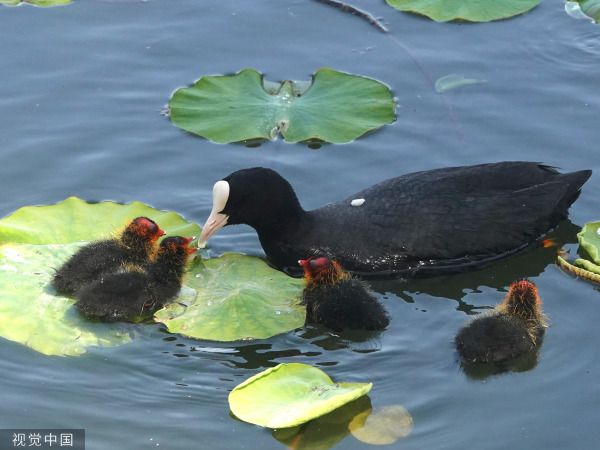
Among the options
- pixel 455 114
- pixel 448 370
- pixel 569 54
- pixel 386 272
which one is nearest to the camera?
pixel 448 370

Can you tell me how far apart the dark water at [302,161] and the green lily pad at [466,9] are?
17 centimetres

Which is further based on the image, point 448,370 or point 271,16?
point 271,16

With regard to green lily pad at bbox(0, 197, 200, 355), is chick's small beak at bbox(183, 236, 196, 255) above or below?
above

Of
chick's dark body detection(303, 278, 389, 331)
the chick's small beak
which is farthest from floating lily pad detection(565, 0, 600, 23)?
the chick's small beak

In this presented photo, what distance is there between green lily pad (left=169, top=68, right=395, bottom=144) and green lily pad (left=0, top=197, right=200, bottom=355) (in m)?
1.27

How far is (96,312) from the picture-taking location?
7.83m

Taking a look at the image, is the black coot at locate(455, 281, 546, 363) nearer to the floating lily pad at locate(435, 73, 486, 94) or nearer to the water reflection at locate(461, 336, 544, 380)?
the water reflection at locate(461, 336, 544, 380)

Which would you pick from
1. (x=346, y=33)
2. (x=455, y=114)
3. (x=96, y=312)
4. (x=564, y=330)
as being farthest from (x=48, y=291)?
(x=346, y=33)

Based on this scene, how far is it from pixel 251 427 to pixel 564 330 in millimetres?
2075

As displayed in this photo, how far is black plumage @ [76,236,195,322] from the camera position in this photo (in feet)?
25.7

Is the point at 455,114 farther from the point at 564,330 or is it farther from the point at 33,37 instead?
the point at 33,37

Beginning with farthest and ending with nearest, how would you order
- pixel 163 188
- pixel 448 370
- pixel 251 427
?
pixel 163 188
pixel 448 370
pixel 251 427

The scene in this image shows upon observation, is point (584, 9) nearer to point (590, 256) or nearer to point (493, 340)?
point (590, 256)

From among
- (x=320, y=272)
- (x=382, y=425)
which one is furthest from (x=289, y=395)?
(x=320, y=272)
